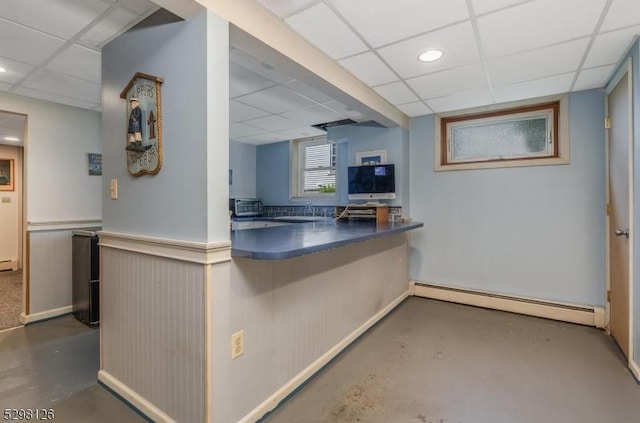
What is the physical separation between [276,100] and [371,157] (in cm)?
148

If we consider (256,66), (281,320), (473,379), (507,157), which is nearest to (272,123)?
(256,66)

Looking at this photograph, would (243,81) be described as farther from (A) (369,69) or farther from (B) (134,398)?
(B) (134,398)

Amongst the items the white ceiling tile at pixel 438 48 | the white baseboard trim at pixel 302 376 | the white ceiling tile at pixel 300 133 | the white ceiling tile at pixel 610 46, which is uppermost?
the white ceiling tile at pixel 300 133

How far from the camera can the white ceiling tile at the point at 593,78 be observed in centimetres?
262

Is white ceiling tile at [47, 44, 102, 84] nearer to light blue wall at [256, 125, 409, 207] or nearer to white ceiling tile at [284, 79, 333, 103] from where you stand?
white ceiling tile at [284, 79, 333, 103]

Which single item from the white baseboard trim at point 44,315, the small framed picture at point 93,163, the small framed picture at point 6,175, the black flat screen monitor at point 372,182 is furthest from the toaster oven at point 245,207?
the small framed picture at point 6,175

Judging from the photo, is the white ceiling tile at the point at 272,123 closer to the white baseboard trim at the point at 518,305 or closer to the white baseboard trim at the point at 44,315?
the white baseboard trim at the point at 518,305

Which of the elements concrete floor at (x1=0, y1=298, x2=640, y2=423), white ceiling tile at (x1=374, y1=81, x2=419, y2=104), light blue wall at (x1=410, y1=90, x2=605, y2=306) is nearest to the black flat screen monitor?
light blue wall at (x1=410, y1=90, x2=605, y2=306)

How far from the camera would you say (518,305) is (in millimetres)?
3443

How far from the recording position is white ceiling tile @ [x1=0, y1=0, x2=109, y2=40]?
5.79 feet

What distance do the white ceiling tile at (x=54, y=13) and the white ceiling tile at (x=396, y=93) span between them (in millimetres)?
2270

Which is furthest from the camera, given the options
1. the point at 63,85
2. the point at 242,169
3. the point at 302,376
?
the point at 242,169

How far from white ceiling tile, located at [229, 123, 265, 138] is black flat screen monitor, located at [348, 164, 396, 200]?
1610 mm

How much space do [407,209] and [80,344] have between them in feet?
12.2
